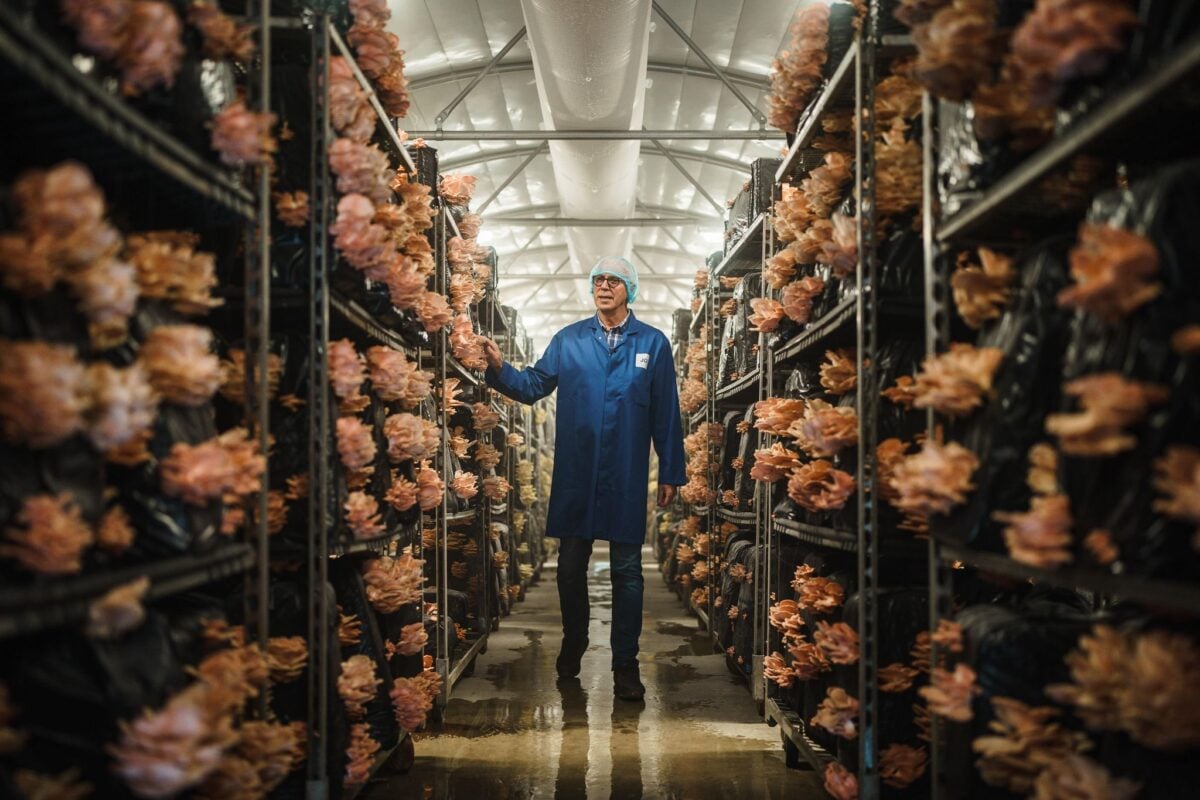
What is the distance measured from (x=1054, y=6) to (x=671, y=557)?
860 centimetres

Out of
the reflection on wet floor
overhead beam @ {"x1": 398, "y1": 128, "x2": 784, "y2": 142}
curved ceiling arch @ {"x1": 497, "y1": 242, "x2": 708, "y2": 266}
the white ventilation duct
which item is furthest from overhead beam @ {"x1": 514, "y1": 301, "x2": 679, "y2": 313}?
the reflection on wet floor

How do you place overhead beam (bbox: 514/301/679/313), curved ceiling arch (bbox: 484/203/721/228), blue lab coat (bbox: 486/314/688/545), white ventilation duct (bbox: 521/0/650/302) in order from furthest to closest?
overhead beam (bbox: 514/301/679/313)
curved ceiling arch (bbox: 484/203/721/228)
white ventilation duct (bbox: 521/0/650/302)
blue lab coat (bbox: 486/314/688/545)

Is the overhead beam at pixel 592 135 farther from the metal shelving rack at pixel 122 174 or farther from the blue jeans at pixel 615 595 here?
the metal shelving rack at pixel 122 174

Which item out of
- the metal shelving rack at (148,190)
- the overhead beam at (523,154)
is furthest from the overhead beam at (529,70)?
the metal shelving rack at (148,190)

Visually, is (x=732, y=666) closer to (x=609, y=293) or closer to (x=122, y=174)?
(x=609, y=293)

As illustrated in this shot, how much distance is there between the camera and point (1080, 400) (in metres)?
1.61

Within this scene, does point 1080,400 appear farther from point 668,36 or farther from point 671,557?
point 671,557

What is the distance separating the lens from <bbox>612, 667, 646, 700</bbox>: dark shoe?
4.57 m

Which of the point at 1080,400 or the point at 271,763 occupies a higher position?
the point at 1080,400

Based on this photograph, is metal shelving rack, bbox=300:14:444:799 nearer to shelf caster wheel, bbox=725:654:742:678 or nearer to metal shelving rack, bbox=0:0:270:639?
metal shelving rack, bbox=0:0:270:639

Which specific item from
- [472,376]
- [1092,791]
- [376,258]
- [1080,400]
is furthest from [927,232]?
[472,376]

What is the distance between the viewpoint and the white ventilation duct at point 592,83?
18.1 feet

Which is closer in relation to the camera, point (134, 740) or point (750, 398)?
point (134, 740)

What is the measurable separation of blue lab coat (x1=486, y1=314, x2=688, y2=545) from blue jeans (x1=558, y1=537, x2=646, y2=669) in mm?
85
